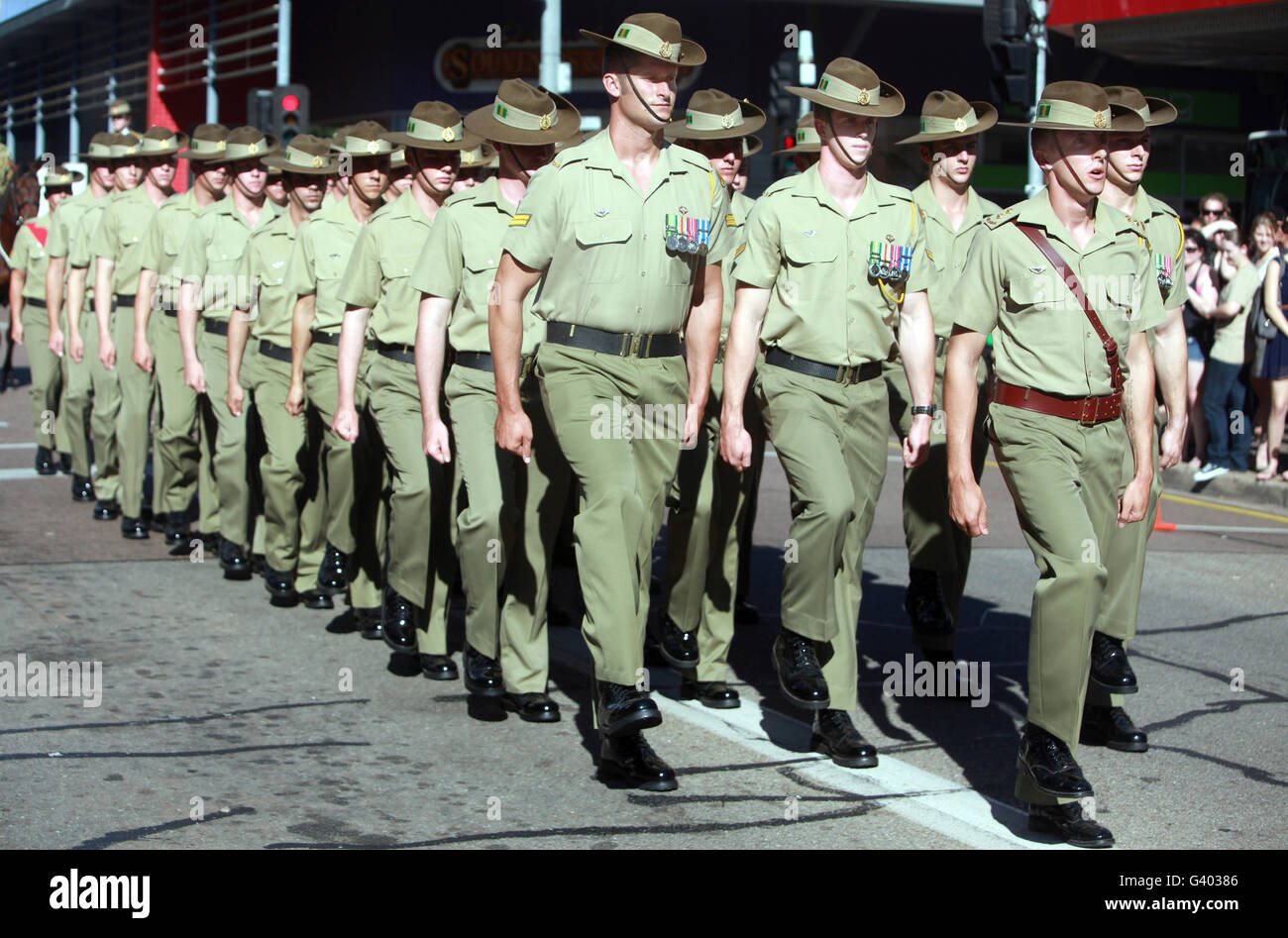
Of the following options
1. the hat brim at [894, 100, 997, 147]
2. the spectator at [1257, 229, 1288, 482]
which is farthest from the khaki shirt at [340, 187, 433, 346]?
the spectator at [1257, 229, 1288, 482]

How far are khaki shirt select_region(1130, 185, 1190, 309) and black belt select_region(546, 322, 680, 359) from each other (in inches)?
79.8

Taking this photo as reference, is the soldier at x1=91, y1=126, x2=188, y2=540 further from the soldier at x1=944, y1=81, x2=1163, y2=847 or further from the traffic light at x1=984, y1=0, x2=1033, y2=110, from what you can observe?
the traffic light at x1=984, y1=0, x2=1033, y2=110

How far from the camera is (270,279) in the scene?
879 cm


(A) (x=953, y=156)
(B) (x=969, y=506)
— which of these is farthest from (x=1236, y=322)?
(B) (x=969, y=506)

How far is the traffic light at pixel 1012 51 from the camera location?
48.8ft

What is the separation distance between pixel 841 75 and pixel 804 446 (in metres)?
1.28

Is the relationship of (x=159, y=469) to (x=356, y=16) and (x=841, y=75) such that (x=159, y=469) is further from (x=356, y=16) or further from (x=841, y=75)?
(x=356, y=16)

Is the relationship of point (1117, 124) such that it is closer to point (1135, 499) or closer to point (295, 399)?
point (1135, 499)

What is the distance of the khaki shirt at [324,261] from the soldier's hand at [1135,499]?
12.8 ft

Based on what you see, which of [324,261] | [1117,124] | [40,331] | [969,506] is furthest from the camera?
[40,331]

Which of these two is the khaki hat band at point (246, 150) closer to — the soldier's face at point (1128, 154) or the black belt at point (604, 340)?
the black belt at point (604, 340)

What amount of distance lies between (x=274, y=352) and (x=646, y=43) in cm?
381

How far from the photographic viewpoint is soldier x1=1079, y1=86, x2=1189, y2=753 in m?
6.15
